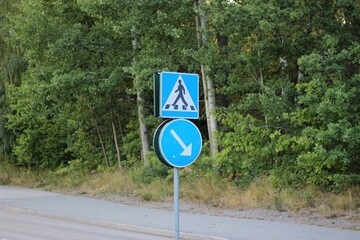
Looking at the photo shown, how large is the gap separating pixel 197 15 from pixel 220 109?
349cm

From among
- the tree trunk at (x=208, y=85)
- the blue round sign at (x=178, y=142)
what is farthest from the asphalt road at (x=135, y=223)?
the blue round sign at (x=178, y=142)

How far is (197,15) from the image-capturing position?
65.9 ft

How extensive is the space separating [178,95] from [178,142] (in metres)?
0.68

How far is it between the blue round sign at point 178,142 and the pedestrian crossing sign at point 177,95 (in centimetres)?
17

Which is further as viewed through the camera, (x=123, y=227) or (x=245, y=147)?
(x=245, y=147)

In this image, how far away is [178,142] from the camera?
26.6ft

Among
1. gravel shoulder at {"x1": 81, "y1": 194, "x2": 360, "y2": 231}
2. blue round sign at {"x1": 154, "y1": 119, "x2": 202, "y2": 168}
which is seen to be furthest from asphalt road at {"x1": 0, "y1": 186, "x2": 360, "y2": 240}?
blue round sign at {"x1": 154, "y1": 119, "x2": 202, "y2": 168}

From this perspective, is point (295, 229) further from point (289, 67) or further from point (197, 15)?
point (197, 15)

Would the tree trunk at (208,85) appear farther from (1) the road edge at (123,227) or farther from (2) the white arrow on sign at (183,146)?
(2) the white arrow on sign at (183,146)

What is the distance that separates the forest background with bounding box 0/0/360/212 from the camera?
15.9 meters

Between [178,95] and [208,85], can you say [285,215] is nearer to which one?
[208,85]

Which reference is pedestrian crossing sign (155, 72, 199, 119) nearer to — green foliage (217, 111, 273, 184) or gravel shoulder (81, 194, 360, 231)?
gravel shoulder (81, 194, 360, 231)

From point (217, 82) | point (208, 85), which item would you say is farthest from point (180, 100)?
point (208, 85)

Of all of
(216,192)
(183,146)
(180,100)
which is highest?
(180,100)
